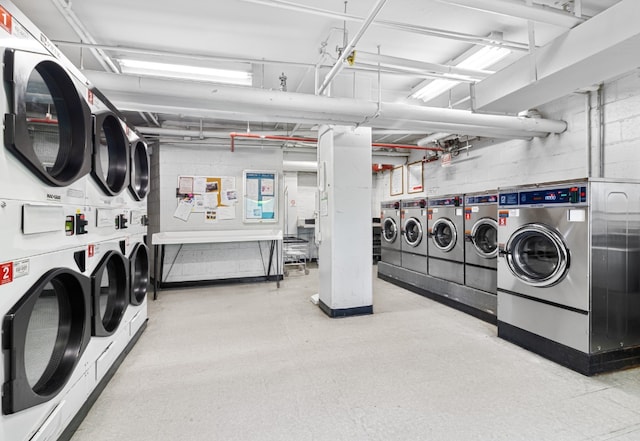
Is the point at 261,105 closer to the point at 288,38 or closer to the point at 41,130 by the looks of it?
the point at 288,38

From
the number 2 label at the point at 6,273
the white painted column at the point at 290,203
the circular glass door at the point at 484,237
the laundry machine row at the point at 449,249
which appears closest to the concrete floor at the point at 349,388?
the laundry machine row at the point at 449,249

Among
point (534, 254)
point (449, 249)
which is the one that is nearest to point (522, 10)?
point (534, 254)

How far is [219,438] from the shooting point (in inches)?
68.1

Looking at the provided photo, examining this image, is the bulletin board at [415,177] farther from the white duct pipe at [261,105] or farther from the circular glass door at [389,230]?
the white duct pipe at [261,105]

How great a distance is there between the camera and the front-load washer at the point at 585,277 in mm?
2344

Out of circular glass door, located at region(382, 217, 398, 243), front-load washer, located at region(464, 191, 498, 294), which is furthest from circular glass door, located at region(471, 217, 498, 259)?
circular glass door, located at region(382, 217, 398, 243)

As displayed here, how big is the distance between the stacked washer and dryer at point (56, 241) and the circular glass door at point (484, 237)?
3769 mm

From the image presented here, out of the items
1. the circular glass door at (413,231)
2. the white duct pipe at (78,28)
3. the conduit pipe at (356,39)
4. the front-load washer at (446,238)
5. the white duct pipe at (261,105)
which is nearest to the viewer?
the conduit pipe at (356,39)

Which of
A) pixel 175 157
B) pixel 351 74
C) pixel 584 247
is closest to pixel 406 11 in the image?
pixel 351 74

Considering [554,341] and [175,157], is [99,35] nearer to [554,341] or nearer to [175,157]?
[175,157]

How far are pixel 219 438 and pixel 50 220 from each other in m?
1.44

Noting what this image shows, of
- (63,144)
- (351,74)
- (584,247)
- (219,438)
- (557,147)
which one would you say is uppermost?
(351,74)

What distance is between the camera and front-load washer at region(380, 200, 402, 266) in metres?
5.43

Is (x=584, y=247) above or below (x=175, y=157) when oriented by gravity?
below
